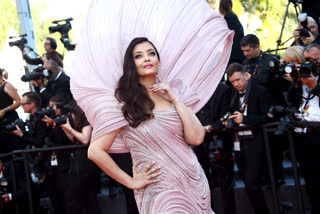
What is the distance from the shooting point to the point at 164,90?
3.26 metres

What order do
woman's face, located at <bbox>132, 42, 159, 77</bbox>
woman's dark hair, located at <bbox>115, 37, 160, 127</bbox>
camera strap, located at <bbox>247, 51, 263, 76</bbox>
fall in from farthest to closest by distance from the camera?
camera strap, located at <bbox>247, 51, 263, 76</bbox>
woman's face, located at <bbox>132, 42, 159, 77</bbox>
woman's dark hair, located at <bbox>115, 37, 160, 127</bbox>

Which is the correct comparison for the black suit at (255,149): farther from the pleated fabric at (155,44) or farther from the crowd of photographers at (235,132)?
the pleated fabric at (155,44)

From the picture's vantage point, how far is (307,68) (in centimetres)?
474

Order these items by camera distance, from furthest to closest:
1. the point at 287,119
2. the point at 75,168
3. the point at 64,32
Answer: the point at 64,32, the point at 75,168, the point at 287,119

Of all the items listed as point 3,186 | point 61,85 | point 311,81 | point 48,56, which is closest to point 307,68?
point 311,81

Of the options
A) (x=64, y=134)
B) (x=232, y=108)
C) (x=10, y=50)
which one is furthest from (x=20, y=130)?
(x=10, y=50)

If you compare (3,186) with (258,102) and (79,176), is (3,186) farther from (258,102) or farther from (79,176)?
(258,102)

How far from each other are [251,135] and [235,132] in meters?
0.18

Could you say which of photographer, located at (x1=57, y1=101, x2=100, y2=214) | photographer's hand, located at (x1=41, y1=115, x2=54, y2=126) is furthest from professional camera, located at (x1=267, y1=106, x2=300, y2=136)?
photographer's hand, located at (x1=41, y1=115, x2=54, y2=126)

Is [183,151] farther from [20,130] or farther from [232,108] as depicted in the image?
[20,130]

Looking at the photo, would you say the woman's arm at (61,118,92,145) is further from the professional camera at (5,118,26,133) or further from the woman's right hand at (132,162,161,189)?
the woman's right hand at (132,162,161,189)

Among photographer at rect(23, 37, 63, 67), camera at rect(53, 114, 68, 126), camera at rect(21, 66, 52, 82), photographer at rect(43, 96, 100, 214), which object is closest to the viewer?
camera at rect(53, 114, 68, 126)

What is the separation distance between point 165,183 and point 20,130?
Result: 333cm

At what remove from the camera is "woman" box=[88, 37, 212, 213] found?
319 cm
